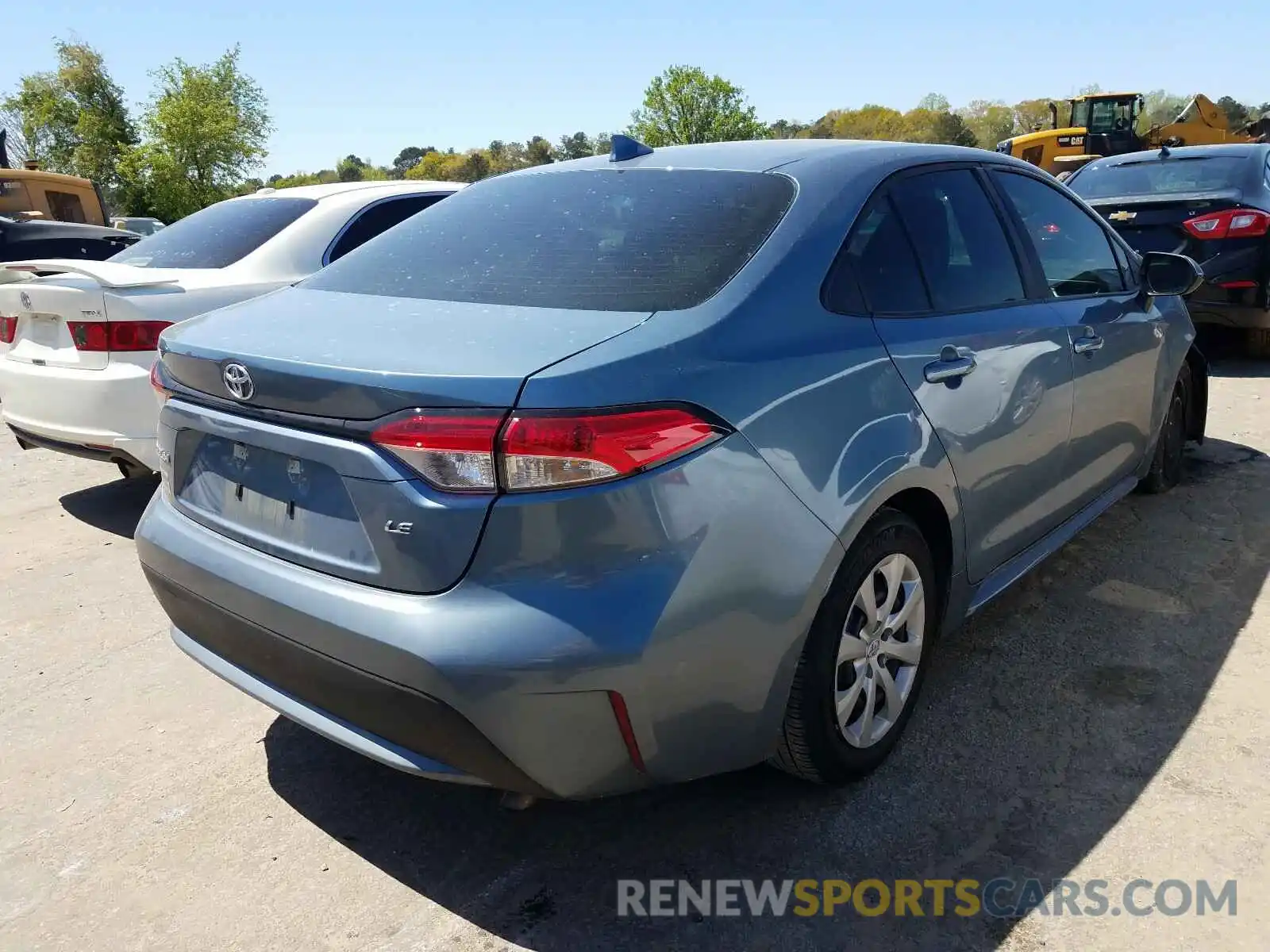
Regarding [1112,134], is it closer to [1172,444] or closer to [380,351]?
[1172,444]

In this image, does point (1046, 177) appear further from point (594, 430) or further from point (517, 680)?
point (517, 680)

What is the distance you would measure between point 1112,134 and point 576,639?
25.0 meters

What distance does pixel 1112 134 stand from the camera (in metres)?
22.7

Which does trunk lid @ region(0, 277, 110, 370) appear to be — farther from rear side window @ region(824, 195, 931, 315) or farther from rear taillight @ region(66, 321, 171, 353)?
rear side window @ region(824, 195, 931, 315)

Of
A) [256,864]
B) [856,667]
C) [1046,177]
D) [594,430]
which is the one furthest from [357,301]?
[1046,177]

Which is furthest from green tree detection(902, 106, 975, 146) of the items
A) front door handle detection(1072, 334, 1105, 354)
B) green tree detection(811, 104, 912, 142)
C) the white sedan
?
front door handle detection(1072, 334, 1105, 354)

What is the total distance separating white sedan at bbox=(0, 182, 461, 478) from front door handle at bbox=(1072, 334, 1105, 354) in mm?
3623

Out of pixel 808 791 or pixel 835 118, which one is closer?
pixel 808 791

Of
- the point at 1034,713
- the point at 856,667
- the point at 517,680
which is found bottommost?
the point at 1034,713

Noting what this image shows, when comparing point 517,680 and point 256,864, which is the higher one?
point 517,680

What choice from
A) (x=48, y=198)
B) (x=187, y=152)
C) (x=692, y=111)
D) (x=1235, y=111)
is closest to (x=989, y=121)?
(x=1235, y=111)

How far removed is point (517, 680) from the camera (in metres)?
1.86

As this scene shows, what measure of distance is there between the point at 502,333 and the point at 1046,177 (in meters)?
2.48

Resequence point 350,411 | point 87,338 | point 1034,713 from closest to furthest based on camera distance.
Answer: point 350,411
point 1034,713
point 87,338
